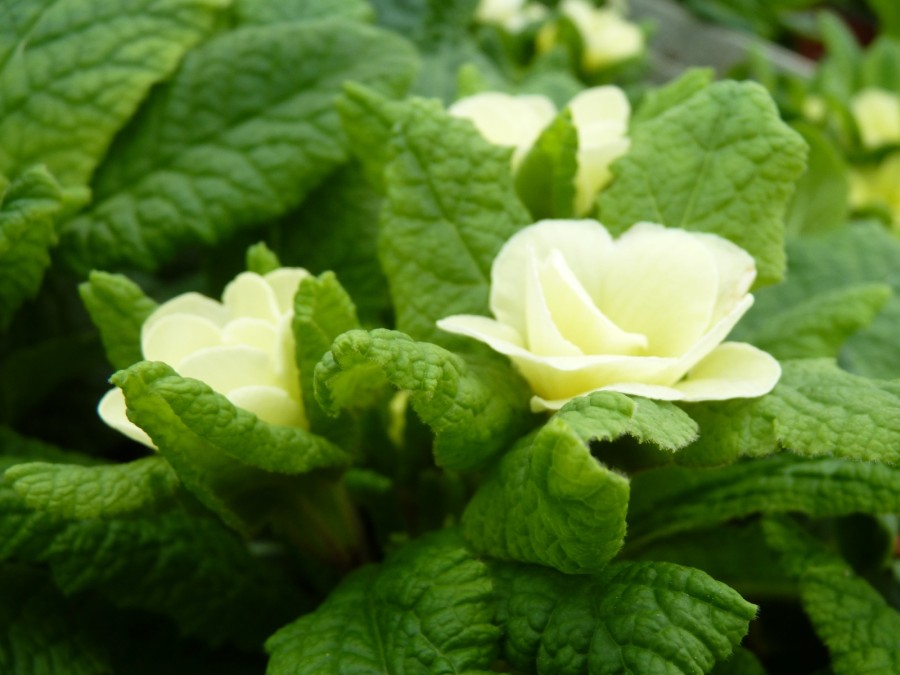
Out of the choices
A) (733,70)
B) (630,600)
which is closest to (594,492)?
(630,600)

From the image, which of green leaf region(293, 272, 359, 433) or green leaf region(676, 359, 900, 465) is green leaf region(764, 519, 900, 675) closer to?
green leaf region(676, 359, 900, 465)

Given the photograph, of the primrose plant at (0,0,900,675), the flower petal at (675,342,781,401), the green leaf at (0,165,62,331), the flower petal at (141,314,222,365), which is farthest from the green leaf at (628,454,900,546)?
the green leaf at (0,165,62,331)

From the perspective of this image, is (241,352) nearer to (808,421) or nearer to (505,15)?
(808,421)

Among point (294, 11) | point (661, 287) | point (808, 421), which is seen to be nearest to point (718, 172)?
point (661, 287)

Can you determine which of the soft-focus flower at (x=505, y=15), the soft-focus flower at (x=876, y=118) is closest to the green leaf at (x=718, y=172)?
the soft-focus flower at (x=876, y=118)

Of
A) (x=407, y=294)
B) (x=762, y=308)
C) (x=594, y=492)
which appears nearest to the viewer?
(x=594, y=492)

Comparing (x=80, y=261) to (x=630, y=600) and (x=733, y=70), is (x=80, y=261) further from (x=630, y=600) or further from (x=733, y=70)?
(x=733, y=70)
